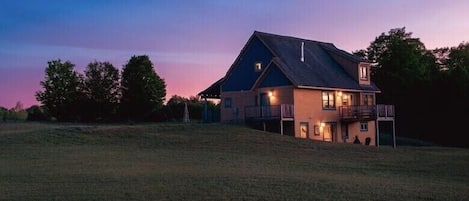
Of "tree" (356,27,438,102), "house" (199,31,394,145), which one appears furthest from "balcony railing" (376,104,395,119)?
"tree" (356,27,438,102)

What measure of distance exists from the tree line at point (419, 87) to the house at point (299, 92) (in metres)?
8.61

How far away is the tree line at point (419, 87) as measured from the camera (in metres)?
55.8

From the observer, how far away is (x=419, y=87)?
A: 58969 mm

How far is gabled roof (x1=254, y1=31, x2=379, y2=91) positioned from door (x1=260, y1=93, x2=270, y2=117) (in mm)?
2681

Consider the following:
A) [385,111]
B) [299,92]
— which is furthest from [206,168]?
[385,111]

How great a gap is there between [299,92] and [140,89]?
91.9 feet

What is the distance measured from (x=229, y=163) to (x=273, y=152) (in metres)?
6.40

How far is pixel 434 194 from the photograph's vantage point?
671 inches

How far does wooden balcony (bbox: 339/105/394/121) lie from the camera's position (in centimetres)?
4653

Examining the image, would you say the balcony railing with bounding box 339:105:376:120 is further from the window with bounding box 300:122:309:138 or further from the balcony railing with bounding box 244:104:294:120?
the balcony railing with bounding box 244:104:294:120

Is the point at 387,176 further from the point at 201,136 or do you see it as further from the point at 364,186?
the point at 201,136

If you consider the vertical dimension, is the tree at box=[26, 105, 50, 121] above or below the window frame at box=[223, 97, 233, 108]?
below

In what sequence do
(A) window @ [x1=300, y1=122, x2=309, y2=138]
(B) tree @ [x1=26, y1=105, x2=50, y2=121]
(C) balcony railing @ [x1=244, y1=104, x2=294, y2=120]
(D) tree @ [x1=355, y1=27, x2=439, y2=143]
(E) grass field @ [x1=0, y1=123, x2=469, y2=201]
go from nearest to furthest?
(E) grass field @ [x1=0, y1=123, x2=469, y2=201], (C) balcony railing @ [x1=244, y1=104, x2=294, y2=120], (A) window @ [x1=300, y1=122, x2=309, y2=138], (D) tree @ [x1=355, y1=27, x2=439, y2=143], (B) tree @ [x1=26, y1=105, x2=50, y2=121]

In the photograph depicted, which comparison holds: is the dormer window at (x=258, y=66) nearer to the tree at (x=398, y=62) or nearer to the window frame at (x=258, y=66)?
the window frame at (x=258, y=66)
